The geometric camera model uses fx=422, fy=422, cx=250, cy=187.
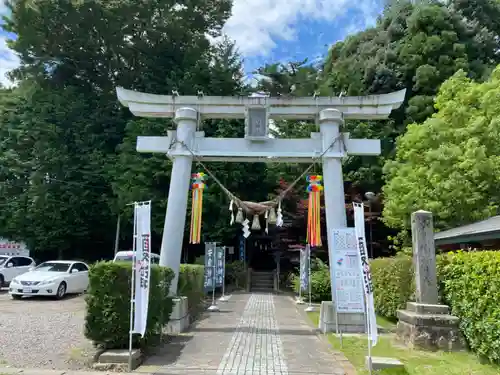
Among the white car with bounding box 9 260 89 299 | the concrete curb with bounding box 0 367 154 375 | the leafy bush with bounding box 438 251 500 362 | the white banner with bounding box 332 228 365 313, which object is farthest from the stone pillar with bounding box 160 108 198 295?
the leafy bush with bounding box 438 251 500 362

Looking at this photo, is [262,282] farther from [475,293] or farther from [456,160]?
[475,293]

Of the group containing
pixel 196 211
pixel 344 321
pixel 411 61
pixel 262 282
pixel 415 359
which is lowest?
pixel 415 359

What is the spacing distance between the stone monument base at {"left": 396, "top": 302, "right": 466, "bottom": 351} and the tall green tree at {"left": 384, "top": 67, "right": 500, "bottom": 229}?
713 cm

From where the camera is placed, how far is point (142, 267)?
22.1 ft

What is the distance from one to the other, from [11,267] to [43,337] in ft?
38.8

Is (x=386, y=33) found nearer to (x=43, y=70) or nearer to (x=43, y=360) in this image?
(x=43, y=70)

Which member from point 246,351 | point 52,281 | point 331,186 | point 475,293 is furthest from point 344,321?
point 52,281

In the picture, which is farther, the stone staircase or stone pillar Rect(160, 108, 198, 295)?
the stone staircase

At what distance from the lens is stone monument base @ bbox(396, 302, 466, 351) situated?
791cm

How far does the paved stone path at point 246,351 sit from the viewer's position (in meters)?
6.48

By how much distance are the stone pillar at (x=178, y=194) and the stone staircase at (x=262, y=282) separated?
14.9m

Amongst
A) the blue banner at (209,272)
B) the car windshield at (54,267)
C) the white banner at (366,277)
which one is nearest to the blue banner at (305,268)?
the blue banner at (209,272)

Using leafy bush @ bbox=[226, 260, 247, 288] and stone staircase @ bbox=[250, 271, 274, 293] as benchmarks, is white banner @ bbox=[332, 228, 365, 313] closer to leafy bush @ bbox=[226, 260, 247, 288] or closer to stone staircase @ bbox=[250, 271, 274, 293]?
stone staircase @ bbox=[250, 271, 274, 293]

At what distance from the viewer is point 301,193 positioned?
2361cm
